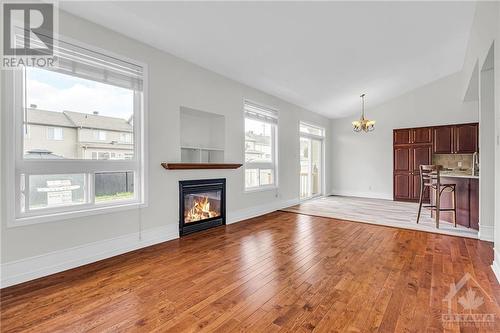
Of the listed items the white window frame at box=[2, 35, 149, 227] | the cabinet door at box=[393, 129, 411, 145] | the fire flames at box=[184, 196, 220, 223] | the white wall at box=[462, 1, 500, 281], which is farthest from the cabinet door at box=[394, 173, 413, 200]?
the white window frame at box=[2, 35, 149, 227]

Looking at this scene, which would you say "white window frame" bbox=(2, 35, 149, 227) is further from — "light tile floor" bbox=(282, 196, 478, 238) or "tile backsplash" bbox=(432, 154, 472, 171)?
"tile backsplash" bbox=(432, 154, 472, 171)

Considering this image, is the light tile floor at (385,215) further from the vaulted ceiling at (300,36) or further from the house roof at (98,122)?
the house roof at (98,122)

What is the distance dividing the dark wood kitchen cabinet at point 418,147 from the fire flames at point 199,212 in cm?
591

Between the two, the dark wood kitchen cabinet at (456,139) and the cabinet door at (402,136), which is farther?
the cabinet door at (402,136)

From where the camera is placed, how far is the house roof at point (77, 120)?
2561 millimetres

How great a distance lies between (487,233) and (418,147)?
420cm

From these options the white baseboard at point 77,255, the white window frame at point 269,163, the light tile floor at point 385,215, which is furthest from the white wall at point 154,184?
the light tile floor at point 385,215

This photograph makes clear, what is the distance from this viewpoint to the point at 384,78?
5828 mm

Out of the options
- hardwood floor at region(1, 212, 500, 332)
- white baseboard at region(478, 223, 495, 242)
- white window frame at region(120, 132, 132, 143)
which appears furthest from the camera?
white baseboard at region(478, 223, 495, 242)

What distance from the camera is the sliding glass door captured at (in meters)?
7.63

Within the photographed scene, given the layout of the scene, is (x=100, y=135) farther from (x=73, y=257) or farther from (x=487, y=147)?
(x=487, y=147)

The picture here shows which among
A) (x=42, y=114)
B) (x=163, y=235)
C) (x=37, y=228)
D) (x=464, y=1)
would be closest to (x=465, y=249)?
(x=464, y=1)

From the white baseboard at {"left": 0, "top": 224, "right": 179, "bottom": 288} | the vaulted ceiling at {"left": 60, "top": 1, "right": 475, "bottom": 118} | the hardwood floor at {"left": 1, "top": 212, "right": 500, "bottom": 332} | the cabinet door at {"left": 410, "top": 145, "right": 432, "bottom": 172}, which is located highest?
the vaulted ceiling at {"left": 60, "top": 1, "right": 475, "bottom": 118}

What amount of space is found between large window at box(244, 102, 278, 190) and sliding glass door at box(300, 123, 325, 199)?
5.51 feet
